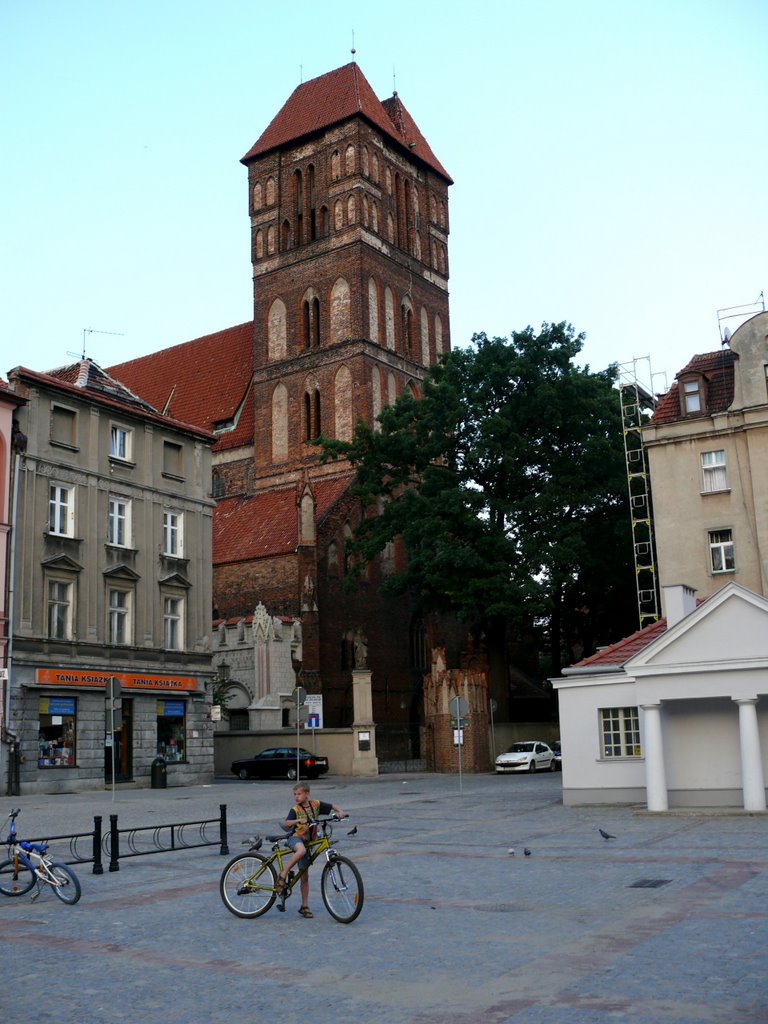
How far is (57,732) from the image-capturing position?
32.6 m

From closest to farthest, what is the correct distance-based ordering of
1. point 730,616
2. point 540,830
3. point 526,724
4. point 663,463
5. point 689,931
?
1. point 689,931
2. point 540,830
3. point 730,616
4. point 663,463
5. point 526,724

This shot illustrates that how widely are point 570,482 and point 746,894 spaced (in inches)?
1237

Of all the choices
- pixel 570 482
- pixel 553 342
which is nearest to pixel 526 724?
pixel 570 482

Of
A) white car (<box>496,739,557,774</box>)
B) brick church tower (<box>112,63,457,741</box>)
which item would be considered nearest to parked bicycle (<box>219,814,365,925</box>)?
white car (<box>496,739,557,774</box>)

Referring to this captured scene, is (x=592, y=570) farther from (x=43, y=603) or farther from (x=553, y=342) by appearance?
(x=43, y=603)

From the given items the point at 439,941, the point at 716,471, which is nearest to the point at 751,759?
the point at 439,941

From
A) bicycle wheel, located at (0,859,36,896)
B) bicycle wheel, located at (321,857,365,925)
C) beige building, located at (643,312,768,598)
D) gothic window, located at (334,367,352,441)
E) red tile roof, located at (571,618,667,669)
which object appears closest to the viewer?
bicycle wheel, located at (321,857,365,925)

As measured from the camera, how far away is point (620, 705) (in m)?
24.3

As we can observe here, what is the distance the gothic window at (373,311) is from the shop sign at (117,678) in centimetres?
2454

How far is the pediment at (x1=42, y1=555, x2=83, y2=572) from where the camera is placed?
1304 inches

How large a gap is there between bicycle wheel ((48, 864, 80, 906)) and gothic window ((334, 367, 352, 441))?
43755 mm

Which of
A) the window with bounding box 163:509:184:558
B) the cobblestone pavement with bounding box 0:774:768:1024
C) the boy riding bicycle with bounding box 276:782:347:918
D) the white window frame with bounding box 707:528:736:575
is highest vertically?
the window with bounding box 163:509:184:558

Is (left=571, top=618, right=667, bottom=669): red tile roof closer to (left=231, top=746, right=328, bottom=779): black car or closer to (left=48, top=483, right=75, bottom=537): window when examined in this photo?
(left=231, top=746, right=328, bottom=779): black car

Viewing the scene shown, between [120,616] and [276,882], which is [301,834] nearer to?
[276,882]
